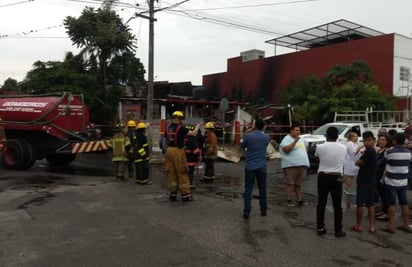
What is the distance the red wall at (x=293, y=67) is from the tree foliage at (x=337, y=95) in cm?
215

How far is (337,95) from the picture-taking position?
27.2 m

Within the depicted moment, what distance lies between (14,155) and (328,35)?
29.9m

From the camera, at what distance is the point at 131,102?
28438 millimetres

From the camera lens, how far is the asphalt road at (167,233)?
562cm

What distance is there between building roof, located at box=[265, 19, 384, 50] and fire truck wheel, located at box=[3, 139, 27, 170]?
88.0 ft

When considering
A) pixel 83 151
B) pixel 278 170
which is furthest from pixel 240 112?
pixel 83 151

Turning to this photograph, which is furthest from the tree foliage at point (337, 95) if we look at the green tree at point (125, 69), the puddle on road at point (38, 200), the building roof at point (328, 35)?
the puddle on road at point (38, 200)

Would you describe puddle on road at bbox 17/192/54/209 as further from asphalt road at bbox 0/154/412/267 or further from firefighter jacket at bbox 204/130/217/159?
firefighter jacket at bbox 204/130/217/159

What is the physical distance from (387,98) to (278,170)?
14.2 metres

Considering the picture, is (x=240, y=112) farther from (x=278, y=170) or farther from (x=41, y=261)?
(x=41, y=261)

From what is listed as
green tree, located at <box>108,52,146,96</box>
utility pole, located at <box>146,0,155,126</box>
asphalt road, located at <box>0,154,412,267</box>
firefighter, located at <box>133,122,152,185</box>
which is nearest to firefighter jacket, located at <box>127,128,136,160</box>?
firefighter, located at <box>133,122,152,185</box>

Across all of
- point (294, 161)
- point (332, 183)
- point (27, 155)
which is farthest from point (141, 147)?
point (332, 183)

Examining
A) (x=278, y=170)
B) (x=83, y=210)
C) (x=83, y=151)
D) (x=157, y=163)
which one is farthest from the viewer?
(x=157, y=163)

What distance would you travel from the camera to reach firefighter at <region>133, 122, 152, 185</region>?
11.3 meters
